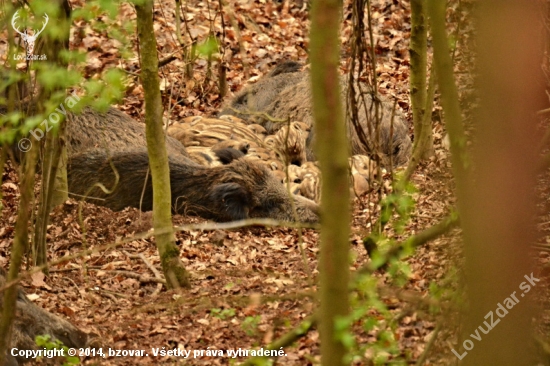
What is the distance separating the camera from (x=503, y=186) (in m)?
1.97

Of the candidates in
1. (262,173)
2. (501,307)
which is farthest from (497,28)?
(262,173)

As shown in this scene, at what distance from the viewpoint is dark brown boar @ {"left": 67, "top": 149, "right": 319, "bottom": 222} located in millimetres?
8867

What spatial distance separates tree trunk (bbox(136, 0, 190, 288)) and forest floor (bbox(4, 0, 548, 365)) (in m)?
0.24

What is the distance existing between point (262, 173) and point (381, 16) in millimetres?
6543

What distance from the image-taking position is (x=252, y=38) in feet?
48.4

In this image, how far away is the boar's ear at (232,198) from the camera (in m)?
8.90

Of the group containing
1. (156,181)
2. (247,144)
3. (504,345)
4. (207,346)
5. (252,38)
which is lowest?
(207,346)

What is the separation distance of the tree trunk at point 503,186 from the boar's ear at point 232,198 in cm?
676

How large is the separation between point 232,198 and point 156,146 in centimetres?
319

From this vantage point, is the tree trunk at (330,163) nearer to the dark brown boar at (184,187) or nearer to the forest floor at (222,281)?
the forest floor at (222,281)

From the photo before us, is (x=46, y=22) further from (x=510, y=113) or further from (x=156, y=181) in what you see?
(x=510, y=113)

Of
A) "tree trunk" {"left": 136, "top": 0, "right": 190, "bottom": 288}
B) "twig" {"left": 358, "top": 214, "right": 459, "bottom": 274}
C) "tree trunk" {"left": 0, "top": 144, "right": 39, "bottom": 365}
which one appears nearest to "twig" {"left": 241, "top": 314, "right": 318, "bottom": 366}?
"twig" {"left": 358, "top": 214, "right": 459, "bottom": 274}

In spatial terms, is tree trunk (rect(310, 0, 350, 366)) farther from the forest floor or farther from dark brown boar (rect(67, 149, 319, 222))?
dark brown boar (rect(67, 149, 319, 222))

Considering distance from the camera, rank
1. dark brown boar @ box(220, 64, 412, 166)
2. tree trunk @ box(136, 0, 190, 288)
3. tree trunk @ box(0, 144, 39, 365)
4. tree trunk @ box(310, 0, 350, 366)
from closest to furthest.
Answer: tree trunk @ box(310, 0, 350, 366)
tree trunk @ box(0, 144, 39, 365)
tree trunk @ box(136, 0, 190, 288)
dark brown boar @ box(220, 64, 412, 166)
